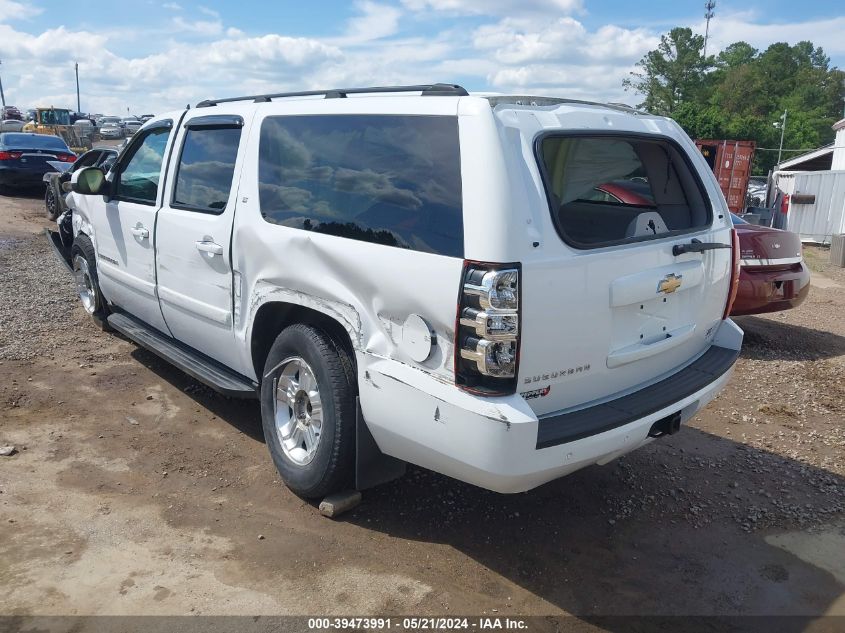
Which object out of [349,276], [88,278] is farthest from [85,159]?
[349,276]

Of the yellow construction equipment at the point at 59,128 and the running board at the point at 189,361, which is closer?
the running board at the point at 189,361

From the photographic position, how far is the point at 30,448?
441cm

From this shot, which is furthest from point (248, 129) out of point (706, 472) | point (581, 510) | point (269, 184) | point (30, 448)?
point (706, 472)

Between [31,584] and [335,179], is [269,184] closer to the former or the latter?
[335,179]

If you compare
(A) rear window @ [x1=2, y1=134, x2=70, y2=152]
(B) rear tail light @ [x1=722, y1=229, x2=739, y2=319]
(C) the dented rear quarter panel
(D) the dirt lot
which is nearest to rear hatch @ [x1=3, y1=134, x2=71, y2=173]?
(A) rear window @ [x1=2, y1=134, x2=70, y2=152]

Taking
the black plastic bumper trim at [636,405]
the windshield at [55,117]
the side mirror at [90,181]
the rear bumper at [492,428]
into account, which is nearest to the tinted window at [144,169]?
the side mirror at [90,181]

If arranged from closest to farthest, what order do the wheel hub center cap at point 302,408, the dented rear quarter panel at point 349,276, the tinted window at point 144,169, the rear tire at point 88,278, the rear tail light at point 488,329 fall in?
the rear tail light at point 488,329, the dented rear quarter panel at point 349,276, the wheel hub center cap at point 302,408, the tinted window at point 144,169, the rear tire at point 88,278

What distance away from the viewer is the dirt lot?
3.12m

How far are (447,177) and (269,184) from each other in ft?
4.34

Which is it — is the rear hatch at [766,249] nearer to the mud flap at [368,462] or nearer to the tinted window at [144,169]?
the mud flap at [368,462]

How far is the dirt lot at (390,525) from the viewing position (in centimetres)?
312

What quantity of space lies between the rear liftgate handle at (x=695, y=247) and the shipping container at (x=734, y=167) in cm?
1981

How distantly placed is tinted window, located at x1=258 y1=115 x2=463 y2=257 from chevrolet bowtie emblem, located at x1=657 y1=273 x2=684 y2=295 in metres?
1.13

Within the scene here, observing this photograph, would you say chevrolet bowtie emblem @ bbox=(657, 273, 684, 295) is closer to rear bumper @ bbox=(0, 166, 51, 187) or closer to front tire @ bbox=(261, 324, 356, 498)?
front tire @ bbox=(261, 324, 356, 498)
